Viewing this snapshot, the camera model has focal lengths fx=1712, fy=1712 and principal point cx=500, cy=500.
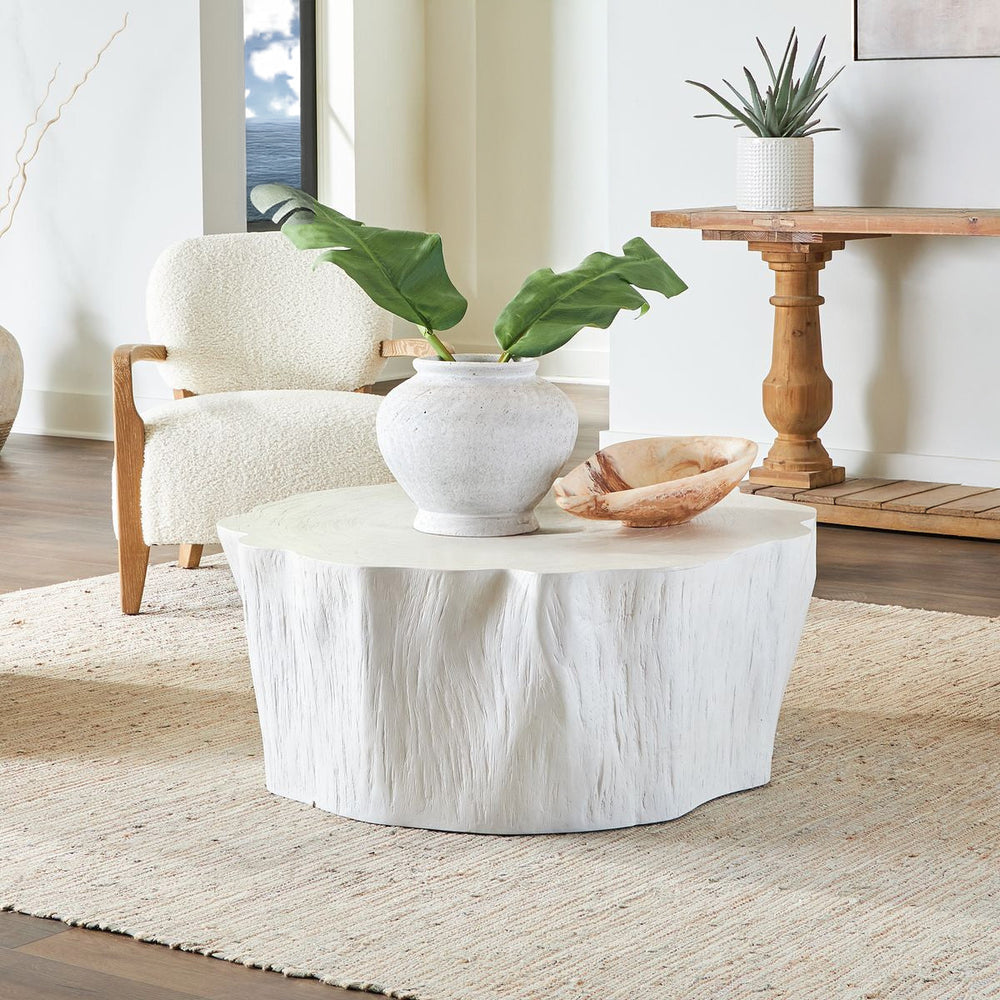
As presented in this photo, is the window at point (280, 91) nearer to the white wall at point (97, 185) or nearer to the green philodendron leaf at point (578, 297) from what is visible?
the white wall at point (97, 185)

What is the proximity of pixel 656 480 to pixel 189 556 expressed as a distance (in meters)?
1.78

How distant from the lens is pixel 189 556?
4.01 metres

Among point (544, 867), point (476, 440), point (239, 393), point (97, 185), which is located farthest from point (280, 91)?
point (544, 867)

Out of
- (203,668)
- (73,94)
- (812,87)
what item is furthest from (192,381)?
(73,94)

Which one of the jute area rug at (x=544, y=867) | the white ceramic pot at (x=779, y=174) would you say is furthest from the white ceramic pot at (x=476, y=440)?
the white ceramic pot at (x=779, y=174)

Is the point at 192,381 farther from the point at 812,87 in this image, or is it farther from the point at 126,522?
the point at 812,87

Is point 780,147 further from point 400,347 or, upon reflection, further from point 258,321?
point 258,321

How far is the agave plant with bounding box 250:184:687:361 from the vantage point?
7.57 ft

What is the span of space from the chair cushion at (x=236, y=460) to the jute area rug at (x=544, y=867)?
533 millimetres

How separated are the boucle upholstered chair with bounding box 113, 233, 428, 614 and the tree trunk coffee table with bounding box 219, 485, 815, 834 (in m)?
1.07

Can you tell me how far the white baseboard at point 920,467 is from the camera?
478 cm

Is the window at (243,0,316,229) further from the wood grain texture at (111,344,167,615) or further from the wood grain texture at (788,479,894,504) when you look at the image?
the wood grain texture at (111,344,167,615)

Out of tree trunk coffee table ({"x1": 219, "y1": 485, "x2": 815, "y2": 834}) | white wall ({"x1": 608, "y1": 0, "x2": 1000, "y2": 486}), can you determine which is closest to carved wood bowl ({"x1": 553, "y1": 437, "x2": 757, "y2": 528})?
tree trunk coffee table ({"x1": 219, "y1": 485, "x2": 815, "y2": 834})

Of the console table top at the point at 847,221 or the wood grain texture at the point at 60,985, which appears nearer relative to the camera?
the wood grain texture at the point at 60,985
